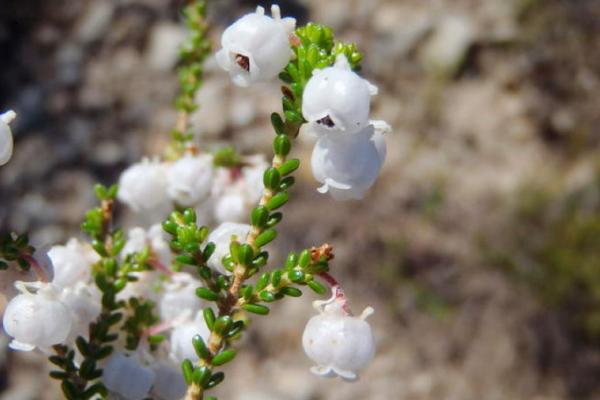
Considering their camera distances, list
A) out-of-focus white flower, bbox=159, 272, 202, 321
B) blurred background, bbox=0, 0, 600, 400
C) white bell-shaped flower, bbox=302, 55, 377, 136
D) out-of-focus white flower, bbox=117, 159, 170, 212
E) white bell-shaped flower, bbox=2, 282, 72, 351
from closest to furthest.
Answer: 1. white bell-shaped flower, bbox=302, 55, 377, 136
2. white bell-shaped flower, bbox=2, 282, 72, 351
3. out-of-focus white flower, bbox=159, 272, 202, 321
4. out-of-focus white flower, bbox=117, 159, 170, 212
5. blurred background, bbox=0, 0, 600, 400

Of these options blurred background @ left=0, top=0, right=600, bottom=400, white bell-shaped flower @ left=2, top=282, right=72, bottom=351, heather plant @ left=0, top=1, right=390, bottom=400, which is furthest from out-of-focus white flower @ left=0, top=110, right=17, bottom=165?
blurred background @ left=0, top=0, right=600, bottom=400

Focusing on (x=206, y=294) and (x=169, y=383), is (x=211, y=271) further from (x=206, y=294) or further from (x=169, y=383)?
(x=169, y=383)

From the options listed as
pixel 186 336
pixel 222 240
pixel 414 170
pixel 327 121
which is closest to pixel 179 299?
pixel 186 336

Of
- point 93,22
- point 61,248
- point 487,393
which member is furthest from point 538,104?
point 61,248

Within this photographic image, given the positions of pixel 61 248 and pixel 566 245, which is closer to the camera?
pixel 61 248

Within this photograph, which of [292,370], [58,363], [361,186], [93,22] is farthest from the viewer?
[93,22]

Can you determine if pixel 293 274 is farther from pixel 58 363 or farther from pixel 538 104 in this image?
pixel 538 104

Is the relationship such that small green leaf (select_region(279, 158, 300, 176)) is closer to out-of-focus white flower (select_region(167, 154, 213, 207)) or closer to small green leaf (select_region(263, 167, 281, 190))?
small green leaf (select_region(263, 167, 281, 190))
